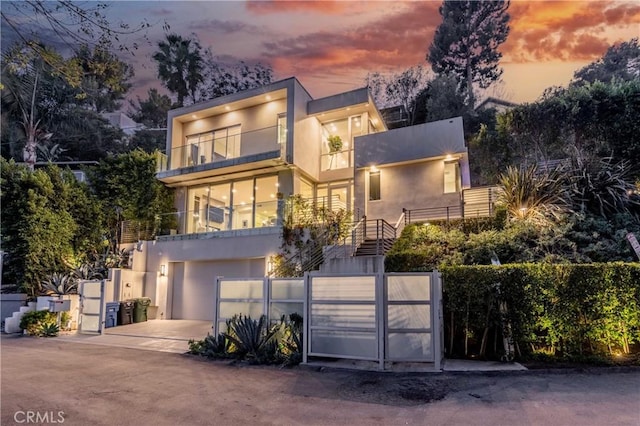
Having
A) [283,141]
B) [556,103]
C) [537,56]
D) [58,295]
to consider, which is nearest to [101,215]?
[58,295]

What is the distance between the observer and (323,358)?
8328 millimetres

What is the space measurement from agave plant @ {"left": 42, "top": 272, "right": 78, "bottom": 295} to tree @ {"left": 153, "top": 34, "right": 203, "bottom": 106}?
24.7 m

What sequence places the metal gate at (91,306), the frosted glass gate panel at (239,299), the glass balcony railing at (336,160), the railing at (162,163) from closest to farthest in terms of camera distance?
the frosted glass gate panel at (239,299), the metal gate at (91,306), the glass balcony railing at (336,160), the railing at (162,163)

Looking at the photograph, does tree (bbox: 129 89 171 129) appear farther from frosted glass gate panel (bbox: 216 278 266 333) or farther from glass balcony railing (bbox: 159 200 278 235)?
frosted glass gate panel (bbox: 216 278 266 333)

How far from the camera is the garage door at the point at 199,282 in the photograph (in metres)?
15.9

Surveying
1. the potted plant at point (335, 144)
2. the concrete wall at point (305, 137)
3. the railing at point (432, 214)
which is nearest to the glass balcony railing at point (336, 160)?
the potted plant at point (335, 144)

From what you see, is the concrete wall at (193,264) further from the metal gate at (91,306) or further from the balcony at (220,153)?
the balcony at (220,153)

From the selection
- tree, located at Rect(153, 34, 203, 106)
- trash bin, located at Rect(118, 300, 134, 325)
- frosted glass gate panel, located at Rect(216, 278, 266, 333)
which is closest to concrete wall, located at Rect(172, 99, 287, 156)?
trash bin, located at Rect(118, 300, 134, 325)

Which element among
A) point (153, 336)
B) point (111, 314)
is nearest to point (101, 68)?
point (153, 336)

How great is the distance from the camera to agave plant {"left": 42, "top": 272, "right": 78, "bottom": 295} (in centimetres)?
1392

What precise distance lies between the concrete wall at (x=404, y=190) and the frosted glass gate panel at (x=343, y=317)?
8024mm

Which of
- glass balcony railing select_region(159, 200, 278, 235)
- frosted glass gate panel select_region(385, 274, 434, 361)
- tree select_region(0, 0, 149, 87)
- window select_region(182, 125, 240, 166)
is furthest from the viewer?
window select_region(182, 125, 240, 166)

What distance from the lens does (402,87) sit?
35.2 m

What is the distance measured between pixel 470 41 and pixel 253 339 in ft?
115
